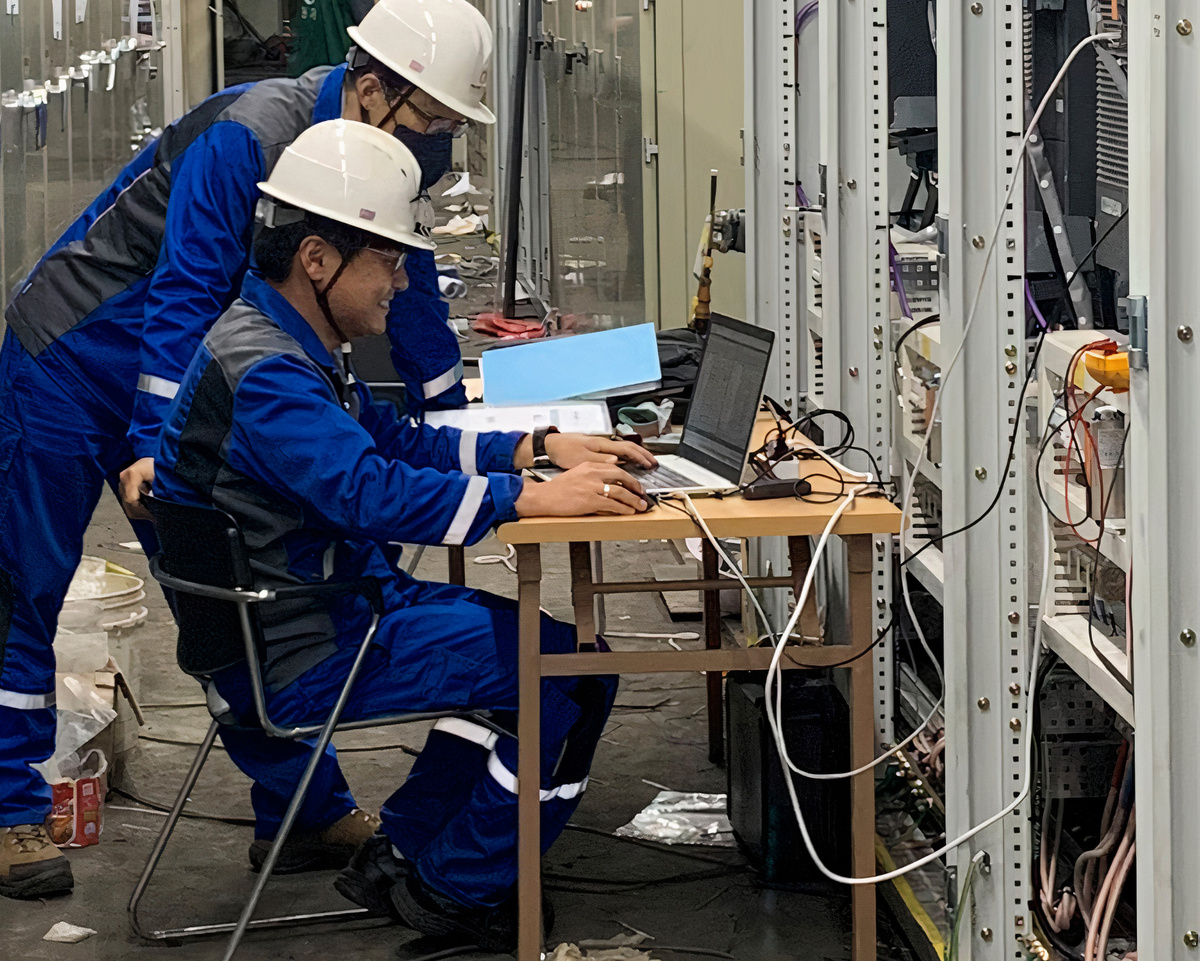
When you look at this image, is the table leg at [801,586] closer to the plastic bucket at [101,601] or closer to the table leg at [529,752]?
the table leg at [529,752]

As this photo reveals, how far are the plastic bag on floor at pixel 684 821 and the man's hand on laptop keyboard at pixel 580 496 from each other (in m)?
1.11

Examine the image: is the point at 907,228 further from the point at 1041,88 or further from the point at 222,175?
the point at 222,175

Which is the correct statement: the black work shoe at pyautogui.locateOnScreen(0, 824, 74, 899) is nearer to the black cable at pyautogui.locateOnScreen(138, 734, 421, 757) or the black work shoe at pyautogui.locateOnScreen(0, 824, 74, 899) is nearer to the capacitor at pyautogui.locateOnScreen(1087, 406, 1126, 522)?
the black cable at pyautogui.locateOnScreen(138, 734, 421, 757)

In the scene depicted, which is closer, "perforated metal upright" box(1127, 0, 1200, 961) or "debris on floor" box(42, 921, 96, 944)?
"perforated metal upright" box(1127, 0, 1200, 961)

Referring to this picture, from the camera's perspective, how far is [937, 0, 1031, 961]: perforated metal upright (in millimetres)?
2461

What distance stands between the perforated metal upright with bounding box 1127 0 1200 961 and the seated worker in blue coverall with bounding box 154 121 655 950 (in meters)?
1.10

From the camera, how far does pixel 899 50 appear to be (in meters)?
3.60

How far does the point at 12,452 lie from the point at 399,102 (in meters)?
1.01

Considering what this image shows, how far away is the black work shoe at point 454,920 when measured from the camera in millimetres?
3082

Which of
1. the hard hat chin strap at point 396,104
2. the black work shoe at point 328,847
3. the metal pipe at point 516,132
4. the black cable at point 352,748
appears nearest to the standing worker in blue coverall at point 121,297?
the hard hat chin strap at point 396,104

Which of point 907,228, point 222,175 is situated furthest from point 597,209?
point 222,175

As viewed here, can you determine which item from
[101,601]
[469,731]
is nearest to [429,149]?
[469,731]

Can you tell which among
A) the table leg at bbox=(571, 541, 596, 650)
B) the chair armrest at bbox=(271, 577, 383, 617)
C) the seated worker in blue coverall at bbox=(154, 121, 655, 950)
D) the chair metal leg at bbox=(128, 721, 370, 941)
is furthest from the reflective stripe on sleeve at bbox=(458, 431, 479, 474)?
the chair metal leg at bbox=(128, 721, 370, 941)

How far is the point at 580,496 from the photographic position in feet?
9.02
